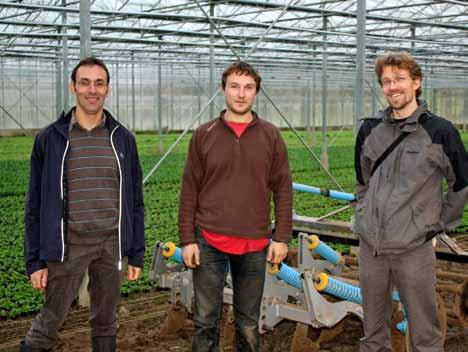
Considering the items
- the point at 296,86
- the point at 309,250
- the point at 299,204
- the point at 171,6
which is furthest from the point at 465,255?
the point at 296,86

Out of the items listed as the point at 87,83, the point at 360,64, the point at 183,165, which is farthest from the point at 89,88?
the point at 183,165

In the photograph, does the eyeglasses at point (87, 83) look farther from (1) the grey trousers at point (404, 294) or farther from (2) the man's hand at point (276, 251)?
(1) the grey trousers at point (404, 294)

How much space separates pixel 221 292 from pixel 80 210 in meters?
0.69

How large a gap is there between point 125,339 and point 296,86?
24570 millimetres

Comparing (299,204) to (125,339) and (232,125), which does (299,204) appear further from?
(232,125)

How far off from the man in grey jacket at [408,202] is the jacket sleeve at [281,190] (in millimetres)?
309

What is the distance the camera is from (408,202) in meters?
2.82

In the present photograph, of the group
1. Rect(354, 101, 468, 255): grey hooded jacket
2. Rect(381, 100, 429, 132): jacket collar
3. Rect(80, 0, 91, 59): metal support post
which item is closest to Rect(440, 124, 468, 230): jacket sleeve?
Rect(354, 101, 468, 255): grey hooded jacket

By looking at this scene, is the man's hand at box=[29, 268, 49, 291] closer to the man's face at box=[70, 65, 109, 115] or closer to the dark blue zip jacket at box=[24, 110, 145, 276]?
the dark blue zip jacket at box=[24, 110, 145, 276]

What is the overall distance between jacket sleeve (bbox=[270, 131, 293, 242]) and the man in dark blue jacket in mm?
619

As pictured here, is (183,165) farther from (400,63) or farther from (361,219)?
(400,63)

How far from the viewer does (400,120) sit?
2908 millimetres

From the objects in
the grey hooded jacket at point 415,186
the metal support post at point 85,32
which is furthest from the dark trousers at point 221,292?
the metal support post at point 85,32

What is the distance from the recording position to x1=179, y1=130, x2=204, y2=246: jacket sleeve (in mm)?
2941
